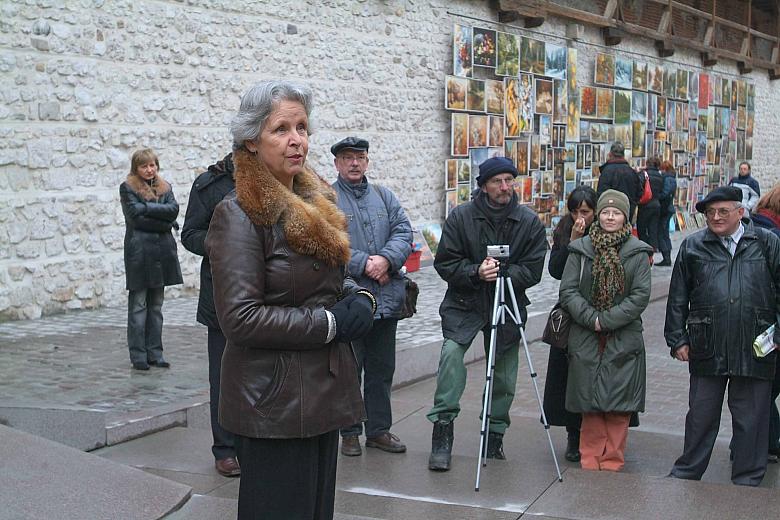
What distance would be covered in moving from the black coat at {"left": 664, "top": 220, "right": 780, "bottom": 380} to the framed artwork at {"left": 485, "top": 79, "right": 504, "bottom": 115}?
12.6m

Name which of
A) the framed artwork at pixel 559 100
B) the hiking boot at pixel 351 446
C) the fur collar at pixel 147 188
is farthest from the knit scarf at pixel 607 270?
the framed artwork at pixel 559 100

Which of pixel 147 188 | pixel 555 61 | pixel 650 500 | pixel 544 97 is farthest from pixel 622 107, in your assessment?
pixel 650 500

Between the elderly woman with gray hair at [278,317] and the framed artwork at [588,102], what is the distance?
19250mm

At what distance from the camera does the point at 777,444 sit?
649cm

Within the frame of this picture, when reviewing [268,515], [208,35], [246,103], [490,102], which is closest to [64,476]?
[268,515]

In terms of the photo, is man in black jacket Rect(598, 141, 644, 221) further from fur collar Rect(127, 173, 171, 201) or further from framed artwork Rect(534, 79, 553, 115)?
fur collar Rect(127, 173, 171, 201)

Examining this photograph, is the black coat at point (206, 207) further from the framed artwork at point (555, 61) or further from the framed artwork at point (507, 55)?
the framed artwork at point (555, 61)

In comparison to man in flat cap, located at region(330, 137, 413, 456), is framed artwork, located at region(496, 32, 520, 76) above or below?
above

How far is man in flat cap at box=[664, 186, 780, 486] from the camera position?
5.71m

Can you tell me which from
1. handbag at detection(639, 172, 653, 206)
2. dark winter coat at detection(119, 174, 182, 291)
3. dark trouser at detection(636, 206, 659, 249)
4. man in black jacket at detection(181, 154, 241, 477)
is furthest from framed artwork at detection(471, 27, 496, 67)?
Answer: man in black jacket at detection(181, 154, 241, 477)

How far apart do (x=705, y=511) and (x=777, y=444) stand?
1806 millimetres

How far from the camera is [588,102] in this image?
22.0m

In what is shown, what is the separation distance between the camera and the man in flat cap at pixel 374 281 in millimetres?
6117

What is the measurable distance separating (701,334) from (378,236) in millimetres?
1986
